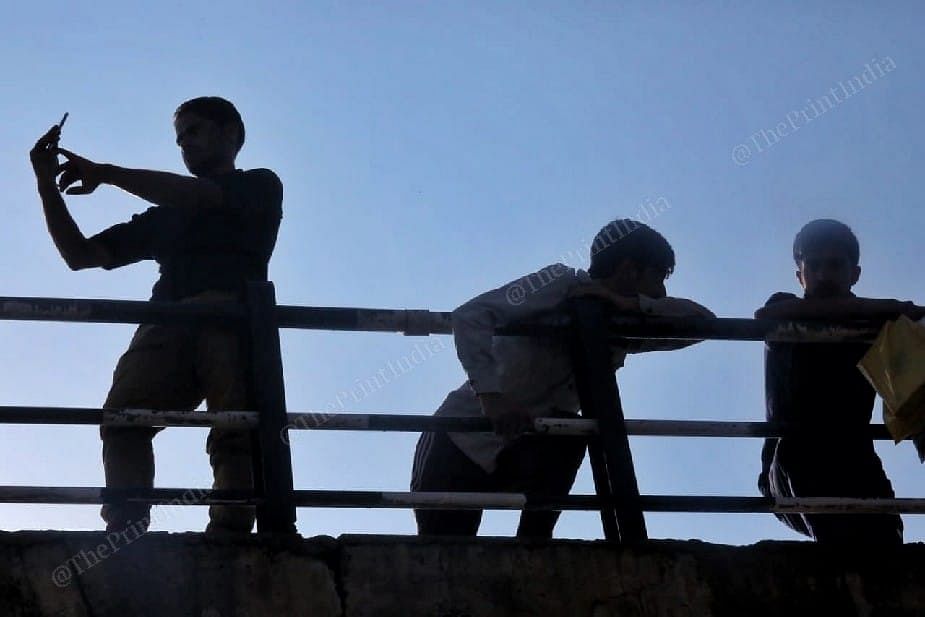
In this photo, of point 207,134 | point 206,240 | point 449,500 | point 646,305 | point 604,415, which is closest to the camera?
point 449,500

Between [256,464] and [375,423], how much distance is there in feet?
1.15

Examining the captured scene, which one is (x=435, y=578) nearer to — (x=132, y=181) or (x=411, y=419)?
(x=411, y=419)

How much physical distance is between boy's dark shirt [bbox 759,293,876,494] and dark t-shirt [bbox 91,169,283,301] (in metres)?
1.70

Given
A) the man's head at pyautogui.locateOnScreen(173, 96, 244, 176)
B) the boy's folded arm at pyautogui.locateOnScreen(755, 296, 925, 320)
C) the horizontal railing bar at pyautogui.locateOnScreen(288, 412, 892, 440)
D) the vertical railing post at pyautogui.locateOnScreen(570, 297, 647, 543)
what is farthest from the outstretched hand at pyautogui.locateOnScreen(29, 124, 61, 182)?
the boy's folded arm at pyautogui.locateOnScreen(755, 296, 925, 320)

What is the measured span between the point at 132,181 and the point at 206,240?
1.00 feet

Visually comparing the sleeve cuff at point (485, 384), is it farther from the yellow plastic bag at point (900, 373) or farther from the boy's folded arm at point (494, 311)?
the yellow plastic bag at point (900, 373)

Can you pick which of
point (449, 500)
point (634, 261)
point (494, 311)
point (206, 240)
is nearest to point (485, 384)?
point (494, 311)

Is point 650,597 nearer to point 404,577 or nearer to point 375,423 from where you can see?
point 404,577

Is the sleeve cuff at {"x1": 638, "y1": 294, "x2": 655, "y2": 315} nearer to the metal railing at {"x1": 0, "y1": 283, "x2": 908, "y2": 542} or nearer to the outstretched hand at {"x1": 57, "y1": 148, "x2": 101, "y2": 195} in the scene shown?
the metal railing at {"x1": 0, "y1": 283, "x2": 908, "y2": 542}

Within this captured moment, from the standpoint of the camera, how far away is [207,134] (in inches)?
195

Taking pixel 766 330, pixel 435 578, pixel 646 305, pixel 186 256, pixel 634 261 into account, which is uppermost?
pixel 186 256

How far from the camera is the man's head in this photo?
4.93m

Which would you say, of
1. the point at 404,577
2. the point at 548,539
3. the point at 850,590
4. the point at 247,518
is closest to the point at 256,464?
the point at 247,518

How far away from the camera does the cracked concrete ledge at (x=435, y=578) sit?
3.52m
